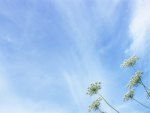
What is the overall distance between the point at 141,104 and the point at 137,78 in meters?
4.42

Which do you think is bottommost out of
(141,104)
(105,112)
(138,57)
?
(141,104)

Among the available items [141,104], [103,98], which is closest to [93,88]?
[103,98]

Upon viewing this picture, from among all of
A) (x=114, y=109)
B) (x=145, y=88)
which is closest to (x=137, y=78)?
(x=145, y=88)

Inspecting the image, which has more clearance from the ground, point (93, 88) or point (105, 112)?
point (93, 88)

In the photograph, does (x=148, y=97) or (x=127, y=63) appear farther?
(x=127, y=63)

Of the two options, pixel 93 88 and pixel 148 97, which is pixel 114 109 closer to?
pixel 148 97

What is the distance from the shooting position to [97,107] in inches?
1671

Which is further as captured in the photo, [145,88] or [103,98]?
[103,98]

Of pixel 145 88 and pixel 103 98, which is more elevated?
pixel 103 98

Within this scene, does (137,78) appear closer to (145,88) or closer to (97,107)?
(145,88)

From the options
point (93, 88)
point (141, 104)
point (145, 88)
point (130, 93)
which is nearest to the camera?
point (141, 104)

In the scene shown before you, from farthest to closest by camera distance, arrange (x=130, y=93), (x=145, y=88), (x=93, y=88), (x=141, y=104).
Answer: (x=93, y=88)
(x=130, y=93)
(x=145, y=88)
(x=141, y=104)

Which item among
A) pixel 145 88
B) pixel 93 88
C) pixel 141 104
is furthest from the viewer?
pixel 93 88

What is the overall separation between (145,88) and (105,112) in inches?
188
